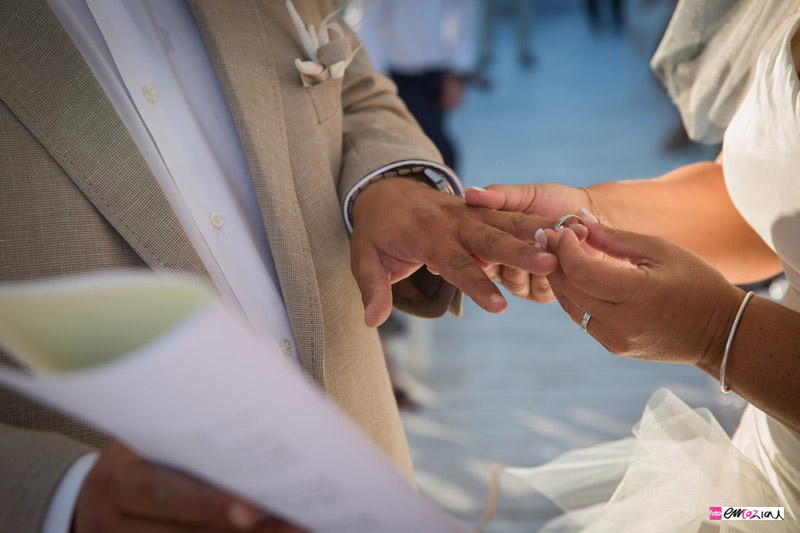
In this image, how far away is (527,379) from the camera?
3000 millimetres

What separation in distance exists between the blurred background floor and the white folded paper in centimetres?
186

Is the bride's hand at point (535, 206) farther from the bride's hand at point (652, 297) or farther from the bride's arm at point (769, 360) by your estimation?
the bride's arm at point (769, 360)

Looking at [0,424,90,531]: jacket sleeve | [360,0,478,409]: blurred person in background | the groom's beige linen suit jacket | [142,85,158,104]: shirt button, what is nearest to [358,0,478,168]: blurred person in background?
[360,0,478,409]: blurred person in background

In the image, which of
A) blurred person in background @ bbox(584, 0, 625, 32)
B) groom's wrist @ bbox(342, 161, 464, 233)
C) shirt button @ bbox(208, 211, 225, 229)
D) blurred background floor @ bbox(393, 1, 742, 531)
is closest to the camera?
shirt button @ bbox(208, 211, 225, 229)

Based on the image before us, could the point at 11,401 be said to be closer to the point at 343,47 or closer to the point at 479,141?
the point at 343,47

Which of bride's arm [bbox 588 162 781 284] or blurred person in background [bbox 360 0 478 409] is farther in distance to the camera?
blurred person in background [bbox 360 0 478 409]

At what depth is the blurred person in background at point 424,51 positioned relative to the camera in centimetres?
351

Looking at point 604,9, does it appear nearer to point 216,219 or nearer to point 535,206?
point 535,206

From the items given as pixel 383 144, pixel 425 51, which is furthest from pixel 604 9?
pixel 383 144

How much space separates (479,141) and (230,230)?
463cm

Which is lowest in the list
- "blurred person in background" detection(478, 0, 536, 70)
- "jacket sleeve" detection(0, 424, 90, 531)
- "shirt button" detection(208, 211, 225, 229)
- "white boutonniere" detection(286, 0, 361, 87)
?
"blurred person in background" detection(478, 0, 536, 70)

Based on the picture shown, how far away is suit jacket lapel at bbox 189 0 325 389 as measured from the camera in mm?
1028

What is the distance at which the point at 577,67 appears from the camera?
673 cm

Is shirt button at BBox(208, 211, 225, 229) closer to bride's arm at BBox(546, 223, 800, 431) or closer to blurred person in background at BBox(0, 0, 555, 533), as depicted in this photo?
blurred person in background at BBox(0, 0, 555, 533)
